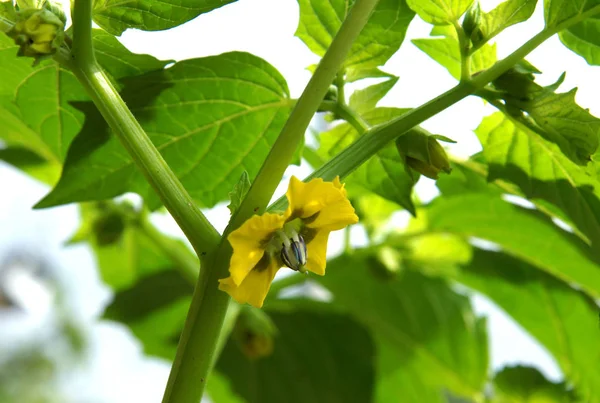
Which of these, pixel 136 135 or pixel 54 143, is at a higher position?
pixel 54 143

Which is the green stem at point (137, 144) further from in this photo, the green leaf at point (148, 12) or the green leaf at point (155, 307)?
the green leaf at point (155, 307)

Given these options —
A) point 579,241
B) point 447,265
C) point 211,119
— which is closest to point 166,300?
point 447,265

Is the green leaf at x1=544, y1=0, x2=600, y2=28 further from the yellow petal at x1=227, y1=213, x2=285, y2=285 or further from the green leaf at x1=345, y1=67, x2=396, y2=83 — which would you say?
the yellow petal at x1=227, y1=213, x2=285, y2=285

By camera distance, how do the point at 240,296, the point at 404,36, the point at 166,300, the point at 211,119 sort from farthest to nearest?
the point at 166,300, the point at 211,119, the point at 404,36, the point at 240,296

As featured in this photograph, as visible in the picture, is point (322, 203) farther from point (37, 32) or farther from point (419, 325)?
point (419, 325)

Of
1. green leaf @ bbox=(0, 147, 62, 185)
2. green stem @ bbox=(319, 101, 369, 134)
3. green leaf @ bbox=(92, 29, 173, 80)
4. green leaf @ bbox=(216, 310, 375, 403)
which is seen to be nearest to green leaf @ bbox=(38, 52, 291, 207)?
green leaf @ bbox=(92, 29, 173, 80)

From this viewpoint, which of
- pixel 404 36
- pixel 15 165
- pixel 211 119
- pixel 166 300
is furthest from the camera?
pixel 166 300

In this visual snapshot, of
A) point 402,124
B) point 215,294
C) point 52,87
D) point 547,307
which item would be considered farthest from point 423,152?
point 547,307

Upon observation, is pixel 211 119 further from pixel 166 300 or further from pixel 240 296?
pixel 166 300
